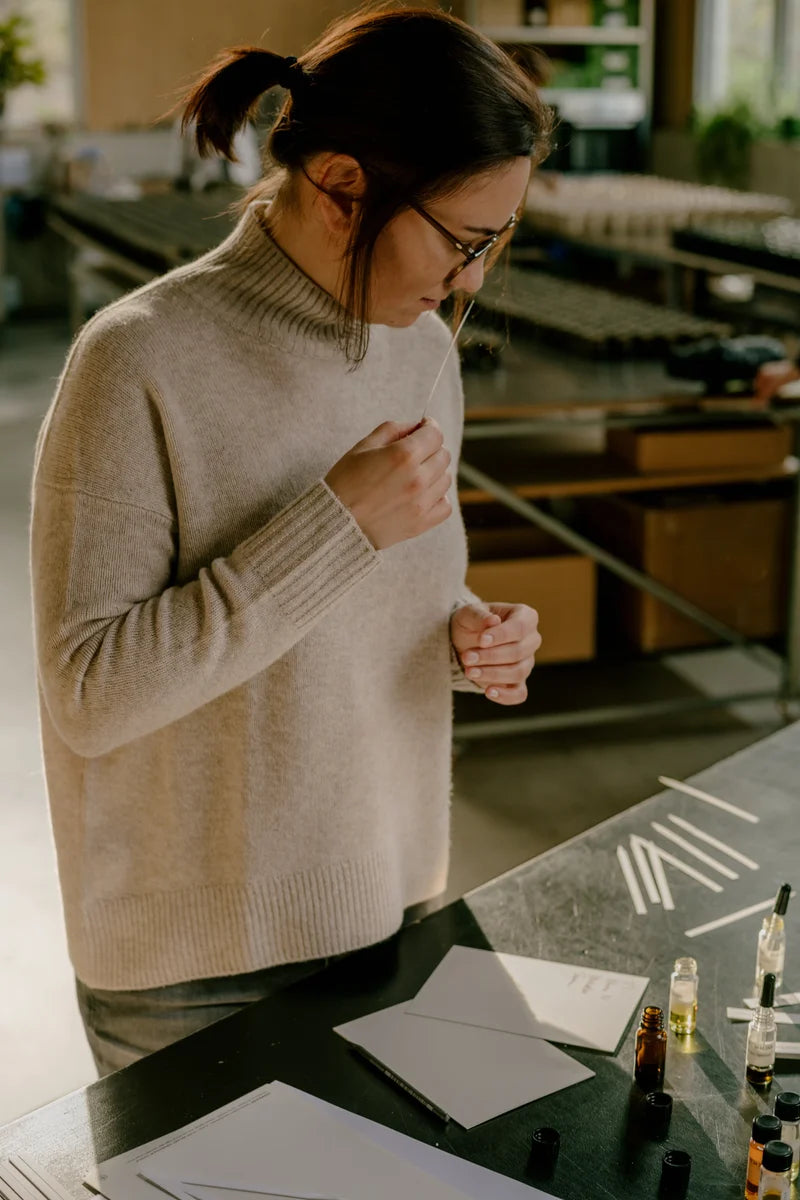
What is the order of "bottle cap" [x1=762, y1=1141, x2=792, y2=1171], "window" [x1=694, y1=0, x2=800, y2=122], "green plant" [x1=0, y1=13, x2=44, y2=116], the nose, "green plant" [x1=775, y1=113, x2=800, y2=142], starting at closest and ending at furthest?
"bottle cap" [x1=762, y1=1141, x2=792, y2=1171]
the nose
"green plant" [x1=0, y1=13, x2=44, y2=116]
"green plant" [x1=775, y1=113, x2=800, y2=142]
"window" [x1=694, y1=0, x2=800, y2=122]

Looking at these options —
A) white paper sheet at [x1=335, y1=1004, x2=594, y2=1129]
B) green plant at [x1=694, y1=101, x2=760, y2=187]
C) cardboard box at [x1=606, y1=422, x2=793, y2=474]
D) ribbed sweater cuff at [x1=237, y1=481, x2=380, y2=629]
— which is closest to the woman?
ribbed sweater cuff at [x1=237, y1=481, x2=380, y2=629]

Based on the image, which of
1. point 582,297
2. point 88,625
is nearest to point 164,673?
point 88,625

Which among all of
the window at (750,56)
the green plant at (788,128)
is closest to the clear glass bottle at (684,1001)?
the green plant at (788,128)

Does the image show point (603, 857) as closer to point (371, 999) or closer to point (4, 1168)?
point (371, 999)

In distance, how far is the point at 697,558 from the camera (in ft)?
12.3

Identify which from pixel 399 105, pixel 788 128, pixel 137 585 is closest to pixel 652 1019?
pixel 137 585

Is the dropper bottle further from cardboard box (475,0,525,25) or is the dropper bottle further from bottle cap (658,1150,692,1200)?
cardboard box (475,0,525,25)

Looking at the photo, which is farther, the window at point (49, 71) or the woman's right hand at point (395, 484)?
the window at point (49, 71)

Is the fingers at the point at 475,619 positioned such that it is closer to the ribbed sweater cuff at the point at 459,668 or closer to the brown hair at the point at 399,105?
the ribbed sweater cuff at the point at 459,668

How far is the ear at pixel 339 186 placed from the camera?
111 centimetres

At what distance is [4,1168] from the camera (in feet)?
3.36

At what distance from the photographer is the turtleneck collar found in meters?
1.22

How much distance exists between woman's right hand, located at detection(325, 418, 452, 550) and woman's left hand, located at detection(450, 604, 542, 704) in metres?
0.20

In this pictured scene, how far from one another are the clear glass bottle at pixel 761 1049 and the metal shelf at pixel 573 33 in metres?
8.62
